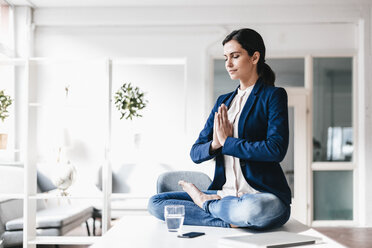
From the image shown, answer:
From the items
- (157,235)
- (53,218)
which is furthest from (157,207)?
(53,218)

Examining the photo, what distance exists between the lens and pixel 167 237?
1786 mm

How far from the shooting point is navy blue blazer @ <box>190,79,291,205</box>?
1.99m

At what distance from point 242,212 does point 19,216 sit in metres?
3.41

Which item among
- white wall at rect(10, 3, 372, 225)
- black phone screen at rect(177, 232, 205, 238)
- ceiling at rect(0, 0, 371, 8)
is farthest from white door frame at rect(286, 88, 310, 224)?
black phone screen at rect(177, 232, 205, 238)

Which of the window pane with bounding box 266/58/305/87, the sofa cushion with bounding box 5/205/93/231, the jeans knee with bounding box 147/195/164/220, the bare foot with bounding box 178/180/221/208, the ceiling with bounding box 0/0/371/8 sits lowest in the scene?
the sofa cushion with bounding box 5/205/93/231

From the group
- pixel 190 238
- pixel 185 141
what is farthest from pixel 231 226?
pixel 185 141

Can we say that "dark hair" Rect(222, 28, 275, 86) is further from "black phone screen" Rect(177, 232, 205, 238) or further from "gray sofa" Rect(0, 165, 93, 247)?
"gray sofa" Rect(0, 165, 93, 247)

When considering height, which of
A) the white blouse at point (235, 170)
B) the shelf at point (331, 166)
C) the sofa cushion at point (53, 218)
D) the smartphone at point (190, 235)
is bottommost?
the sofa cushion at point (53, 218)

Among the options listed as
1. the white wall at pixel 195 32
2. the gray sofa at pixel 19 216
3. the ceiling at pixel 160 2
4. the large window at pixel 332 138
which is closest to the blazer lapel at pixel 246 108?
the gray sofa at pixel 19 216

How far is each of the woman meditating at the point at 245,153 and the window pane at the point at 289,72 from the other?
4.10 m

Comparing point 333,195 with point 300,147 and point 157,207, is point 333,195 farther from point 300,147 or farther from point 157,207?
point 157,207

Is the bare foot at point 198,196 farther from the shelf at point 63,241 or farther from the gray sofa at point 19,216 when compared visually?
the gray sofa at point 19,216

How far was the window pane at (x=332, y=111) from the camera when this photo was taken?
6.31 m

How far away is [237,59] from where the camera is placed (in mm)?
2191
